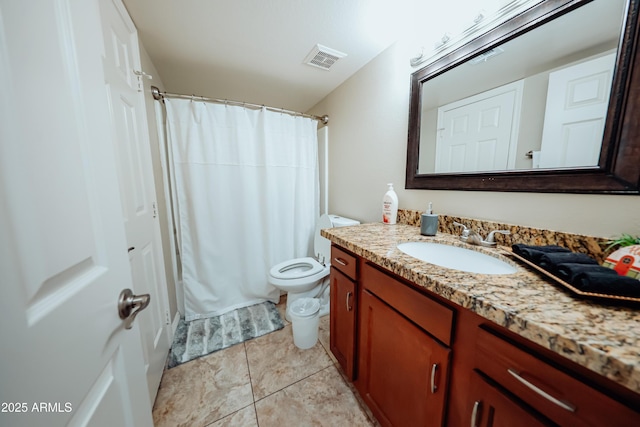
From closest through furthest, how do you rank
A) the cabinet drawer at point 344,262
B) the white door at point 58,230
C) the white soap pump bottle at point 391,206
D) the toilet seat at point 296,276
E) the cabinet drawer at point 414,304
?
1. the white door at point 58,230
2. the cabinet drawer at point 414,304
3. the cabinet drawer at point 344,262
4. the white soap pump bottle at point 391,206
5. the toilet seat at point 296,276

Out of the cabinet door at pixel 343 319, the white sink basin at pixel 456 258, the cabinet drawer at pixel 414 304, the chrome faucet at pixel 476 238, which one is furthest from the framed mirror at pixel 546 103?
the cabinet door at pixel 343 319

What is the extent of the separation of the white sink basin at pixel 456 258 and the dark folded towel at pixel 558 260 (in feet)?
0.42

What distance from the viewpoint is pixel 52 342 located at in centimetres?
31

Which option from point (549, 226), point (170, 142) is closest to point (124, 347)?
point (549, 226)

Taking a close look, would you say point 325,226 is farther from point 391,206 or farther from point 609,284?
point 609,284

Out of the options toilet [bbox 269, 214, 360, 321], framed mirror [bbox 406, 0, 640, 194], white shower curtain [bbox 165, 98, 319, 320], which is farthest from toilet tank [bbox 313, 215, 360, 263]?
framed mirror [bbox 406, 0, 640, 194]

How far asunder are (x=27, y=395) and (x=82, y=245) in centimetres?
24

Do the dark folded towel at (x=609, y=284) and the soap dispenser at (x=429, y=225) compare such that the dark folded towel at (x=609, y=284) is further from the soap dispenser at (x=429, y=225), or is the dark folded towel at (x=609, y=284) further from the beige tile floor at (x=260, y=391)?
the beige tile floor at (x=260, y=391)

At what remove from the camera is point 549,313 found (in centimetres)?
43

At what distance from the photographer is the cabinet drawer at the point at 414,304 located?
609mm

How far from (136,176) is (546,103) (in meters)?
1.82

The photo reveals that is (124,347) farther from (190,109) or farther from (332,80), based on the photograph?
(332,80)

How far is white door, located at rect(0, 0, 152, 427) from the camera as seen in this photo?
11.0 inches

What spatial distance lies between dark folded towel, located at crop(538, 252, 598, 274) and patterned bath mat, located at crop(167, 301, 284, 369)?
1.63 metres
